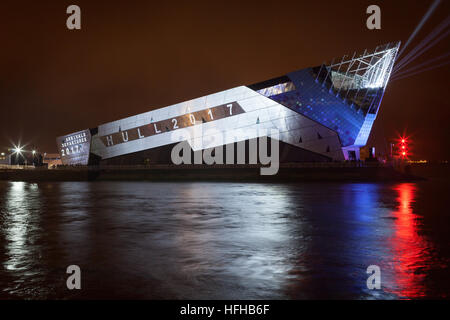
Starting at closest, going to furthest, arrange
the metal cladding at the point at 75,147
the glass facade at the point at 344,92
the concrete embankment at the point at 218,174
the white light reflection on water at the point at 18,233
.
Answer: the white light reflection on water at the point at 18,233
the concrete embankment at the point at 218,174
the glass facade at the point at 344,92
the metal cladding at the point at 75,147

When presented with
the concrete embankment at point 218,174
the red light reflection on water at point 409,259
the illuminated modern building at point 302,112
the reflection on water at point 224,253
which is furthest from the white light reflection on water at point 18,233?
the illuminated modern building at point 302,112

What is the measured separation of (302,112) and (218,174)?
13221 mm

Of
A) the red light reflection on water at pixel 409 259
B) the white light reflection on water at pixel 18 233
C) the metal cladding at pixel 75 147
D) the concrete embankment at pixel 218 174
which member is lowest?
the red light reflection on water at pixel 409 259

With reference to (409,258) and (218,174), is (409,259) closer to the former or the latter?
(409,258)

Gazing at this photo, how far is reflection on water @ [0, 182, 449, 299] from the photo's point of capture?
296 inches

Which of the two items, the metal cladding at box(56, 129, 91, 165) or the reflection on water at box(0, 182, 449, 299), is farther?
the metal cladding at box(56, 129, 91, 165)

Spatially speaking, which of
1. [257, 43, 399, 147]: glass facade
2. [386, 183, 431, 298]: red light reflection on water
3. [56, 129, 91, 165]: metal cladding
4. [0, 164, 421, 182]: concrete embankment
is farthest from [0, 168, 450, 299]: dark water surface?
[56, 129, 91, 165]: metal cladding

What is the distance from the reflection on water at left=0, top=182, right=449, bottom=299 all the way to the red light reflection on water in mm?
21

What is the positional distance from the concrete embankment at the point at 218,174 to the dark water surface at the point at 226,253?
3003 cm

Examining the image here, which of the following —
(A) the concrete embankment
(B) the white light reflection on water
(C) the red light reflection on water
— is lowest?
(C) the red light reflection on water

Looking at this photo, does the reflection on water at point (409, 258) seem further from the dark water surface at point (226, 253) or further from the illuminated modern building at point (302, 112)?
the illuminated modern building at point (302, 112)

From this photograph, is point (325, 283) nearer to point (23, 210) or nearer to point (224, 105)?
point (23, 210)

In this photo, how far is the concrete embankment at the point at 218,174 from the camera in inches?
1950

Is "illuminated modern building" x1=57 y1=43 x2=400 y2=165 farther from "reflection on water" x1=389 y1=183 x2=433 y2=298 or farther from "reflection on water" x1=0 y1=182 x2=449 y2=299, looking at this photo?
"reflection on water" x1=389 y1=183 x2=433 y2=298
